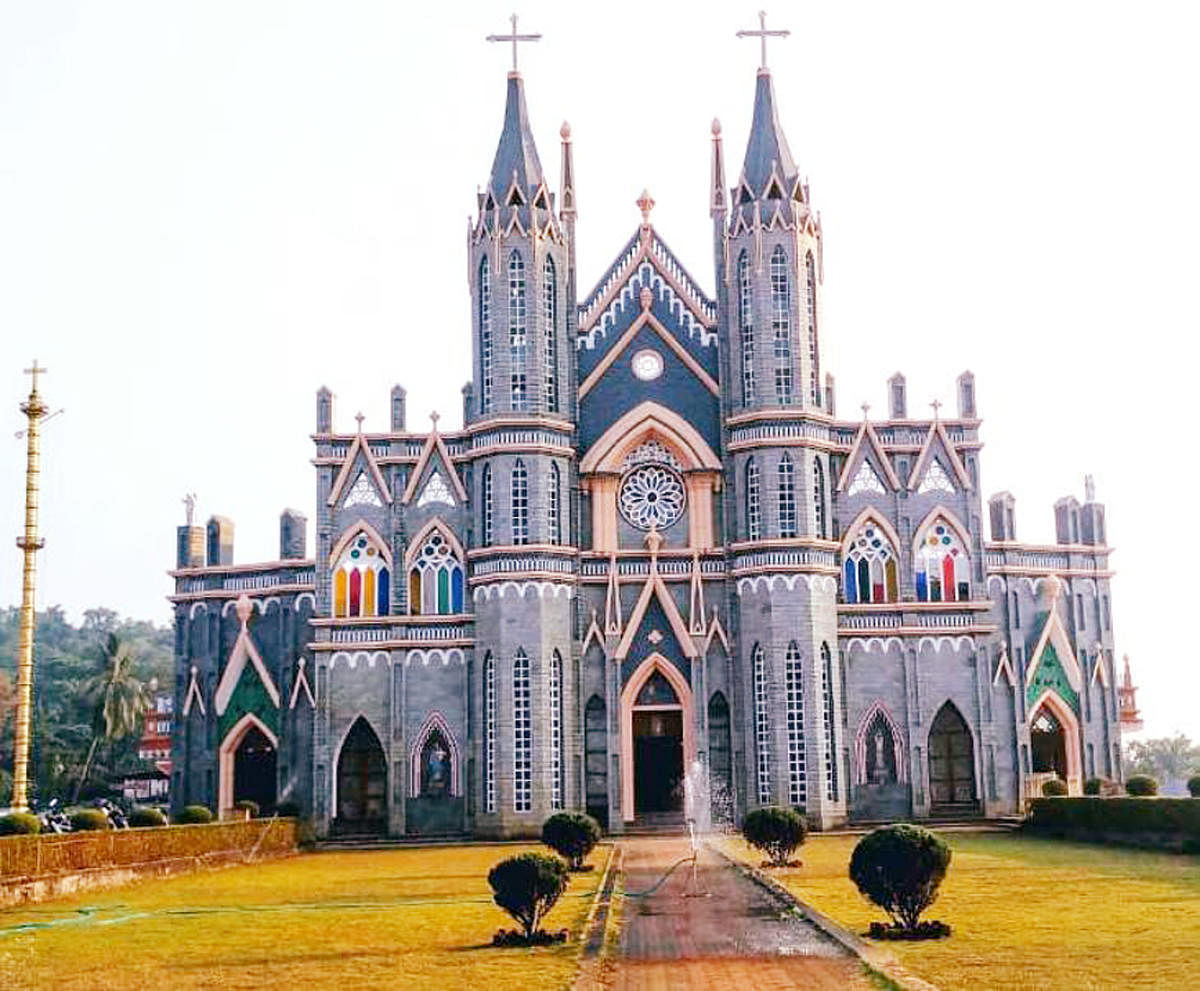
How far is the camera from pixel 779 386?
163 ft

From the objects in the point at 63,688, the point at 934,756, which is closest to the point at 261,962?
the point at 934,756

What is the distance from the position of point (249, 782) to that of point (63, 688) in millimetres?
47323

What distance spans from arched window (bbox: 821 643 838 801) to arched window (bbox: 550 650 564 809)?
7.62 m

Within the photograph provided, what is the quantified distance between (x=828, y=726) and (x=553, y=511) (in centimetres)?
1023

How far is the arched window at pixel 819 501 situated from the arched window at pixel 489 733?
10449 millimetres

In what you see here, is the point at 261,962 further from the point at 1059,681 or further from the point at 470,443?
the point at 1059,681

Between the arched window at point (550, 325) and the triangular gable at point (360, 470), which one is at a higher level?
the arched window at point (550, 325)

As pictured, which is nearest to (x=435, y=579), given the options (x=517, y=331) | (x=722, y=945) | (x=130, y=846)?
(x=517, y=331)

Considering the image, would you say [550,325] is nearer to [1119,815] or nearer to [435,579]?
[435,579]

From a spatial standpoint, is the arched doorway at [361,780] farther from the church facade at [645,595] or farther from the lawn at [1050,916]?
the lawn at [1050,916]

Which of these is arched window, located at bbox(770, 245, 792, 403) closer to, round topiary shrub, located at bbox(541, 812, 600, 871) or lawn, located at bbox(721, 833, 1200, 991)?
lawn, located at bbox(721, 833, 1200, 991)

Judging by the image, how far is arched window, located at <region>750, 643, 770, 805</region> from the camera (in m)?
47.8

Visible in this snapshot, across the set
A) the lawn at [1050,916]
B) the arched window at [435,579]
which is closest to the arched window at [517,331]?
the arched window at [435,579]

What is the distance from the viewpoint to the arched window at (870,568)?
5150 centimetres
